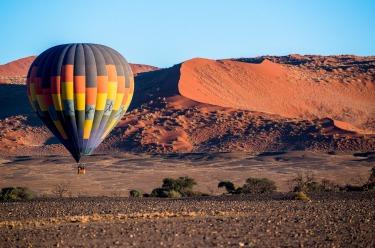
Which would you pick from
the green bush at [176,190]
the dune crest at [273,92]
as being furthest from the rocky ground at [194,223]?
the dune crest at [273,92]

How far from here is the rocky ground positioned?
596 inches

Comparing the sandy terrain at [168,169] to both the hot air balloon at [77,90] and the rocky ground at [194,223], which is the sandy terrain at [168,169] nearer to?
the hot air balloon at [77,90]

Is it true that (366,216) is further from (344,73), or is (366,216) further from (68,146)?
(344,73)

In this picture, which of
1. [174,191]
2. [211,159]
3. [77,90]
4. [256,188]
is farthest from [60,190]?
[211,159]

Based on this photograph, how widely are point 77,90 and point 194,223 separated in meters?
12.6

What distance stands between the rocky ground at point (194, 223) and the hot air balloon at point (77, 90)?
4.13 m

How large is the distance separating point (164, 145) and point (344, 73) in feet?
133

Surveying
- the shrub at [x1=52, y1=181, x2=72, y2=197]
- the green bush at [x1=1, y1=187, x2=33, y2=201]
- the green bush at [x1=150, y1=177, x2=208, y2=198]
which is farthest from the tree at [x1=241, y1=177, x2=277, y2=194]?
the green bush at [x1=1, y1=187, x2=33, y2=201]

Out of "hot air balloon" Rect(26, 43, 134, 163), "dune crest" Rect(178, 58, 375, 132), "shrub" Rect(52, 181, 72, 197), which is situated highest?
"dune crest" Rect(178, 58, 375, 132)

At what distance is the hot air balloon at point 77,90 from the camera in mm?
29141

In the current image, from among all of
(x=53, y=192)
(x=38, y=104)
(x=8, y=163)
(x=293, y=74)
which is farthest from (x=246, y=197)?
(x=293, y=74)

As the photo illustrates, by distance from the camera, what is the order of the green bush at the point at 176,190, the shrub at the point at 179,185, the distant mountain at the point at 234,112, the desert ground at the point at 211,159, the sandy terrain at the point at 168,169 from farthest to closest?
the distant mountain at the point at 234,112
the sandy terrain at the point at 168,169
the shrub at the point at 179,185
the green bush at the point at 176,190
the desert ground at the point at 211,159

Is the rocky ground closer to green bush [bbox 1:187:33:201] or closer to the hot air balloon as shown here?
green bush [bbox 1:187:33:201]

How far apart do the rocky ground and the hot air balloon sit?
4.13 m
